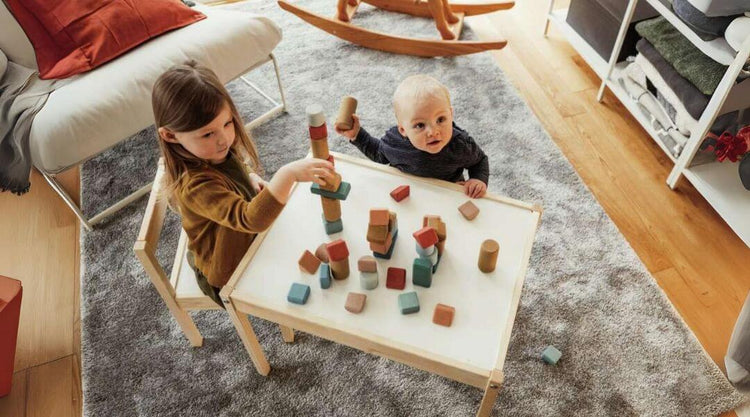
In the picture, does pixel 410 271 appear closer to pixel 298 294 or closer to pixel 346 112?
pixel 298 294

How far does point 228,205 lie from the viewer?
101cm

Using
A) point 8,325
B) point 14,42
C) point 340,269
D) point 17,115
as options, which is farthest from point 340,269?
point 14,42

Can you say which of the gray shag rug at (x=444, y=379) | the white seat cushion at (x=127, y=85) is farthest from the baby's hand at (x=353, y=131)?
the white seat cushion at (x=127, y=85)

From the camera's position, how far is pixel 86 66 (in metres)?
1.63

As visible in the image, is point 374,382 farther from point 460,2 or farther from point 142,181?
point 460,2

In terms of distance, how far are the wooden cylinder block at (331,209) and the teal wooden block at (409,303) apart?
0.71ft

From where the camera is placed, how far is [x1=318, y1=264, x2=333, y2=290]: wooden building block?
1.04m

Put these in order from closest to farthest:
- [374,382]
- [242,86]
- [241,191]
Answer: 1. [241,191]
2. [374,382]
3. [242,86]

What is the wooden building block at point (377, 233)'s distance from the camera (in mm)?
1003

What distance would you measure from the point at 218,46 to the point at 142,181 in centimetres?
54

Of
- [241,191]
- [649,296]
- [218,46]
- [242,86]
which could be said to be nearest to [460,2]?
[242,86]

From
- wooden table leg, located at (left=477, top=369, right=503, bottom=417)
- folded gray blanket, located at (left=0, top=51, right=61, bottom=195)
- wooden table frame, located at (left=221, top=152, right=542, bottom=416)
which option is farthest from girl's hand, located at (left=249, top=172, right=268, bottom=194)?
folded gray blanket, located at (left=0, top=51, right=61, bottom=195)

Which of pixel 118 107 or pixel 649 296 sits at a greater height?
pixel 118 107

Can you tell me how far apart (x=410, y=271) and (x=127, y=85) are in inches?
42.2
